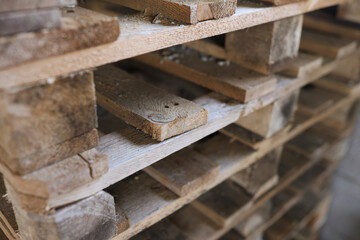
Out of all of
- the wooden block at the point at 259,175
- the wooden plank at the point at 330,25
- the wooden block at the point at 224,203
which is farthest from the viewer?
the wooden plank at the point at 330,25

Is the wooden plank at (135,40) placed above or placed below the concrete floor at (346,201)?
above

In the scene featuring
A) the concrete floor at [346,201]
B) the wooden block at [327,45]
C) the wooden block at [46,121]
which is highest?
the wooden block at [46,121]

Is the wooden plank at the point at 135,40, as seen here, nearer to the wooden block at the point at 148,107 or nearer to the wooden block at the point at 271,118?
the wooden block at the point at 148,107

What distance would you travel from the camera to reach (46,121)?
0.82 meters

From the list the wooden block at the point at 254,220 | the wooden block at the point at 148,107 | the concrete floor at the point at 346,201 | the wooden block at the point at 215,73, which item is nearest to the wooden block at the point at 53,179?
the wooden block at the point at 148,107

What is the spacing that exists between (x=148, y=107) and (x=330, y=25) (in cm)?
→ 161

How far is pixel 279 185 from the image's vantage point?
1943mm

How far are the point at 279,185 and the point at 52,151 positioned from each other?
139 centimetres

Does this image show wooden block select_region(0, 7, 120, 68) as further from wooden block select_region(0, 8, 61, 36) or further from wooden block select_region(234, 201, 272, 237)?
wooden block select_region(234, 201, 272, 237)

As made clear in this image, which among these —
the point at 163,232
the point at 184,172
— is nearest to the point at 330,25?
the point at 184,172

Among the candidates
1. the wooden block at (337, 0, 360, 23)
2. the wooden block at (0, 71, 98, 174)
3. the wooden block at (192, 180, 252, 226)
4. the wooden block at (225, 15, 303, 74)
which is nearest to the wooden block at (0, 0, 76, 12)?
the wooden block at (0, 71, 98, 174)

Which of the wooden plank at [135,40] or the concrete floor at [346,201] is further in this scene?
the concrete floor at [346,201]

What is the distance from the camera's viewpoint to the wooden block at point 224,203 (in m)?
1.64

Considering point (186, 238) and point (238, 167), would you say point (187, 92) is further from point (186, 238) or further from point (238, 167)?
point (186, 238)
